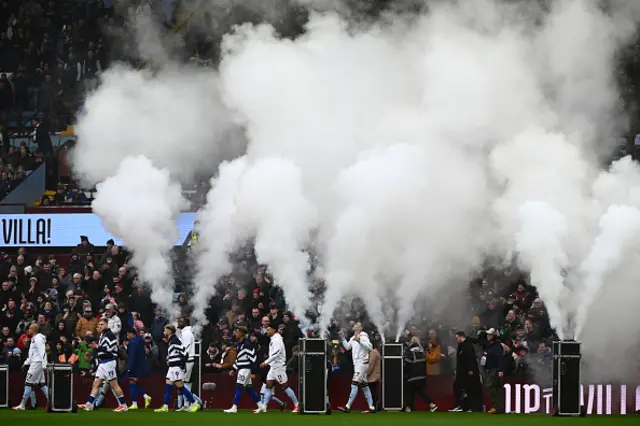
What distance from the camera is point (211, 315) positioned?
1363 inches

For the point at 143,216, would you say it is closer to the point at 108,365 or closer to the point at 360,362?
the point at 108,365

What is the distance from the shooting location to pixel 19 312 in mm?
35719

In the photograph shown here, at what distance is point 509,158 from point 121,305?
373 inches

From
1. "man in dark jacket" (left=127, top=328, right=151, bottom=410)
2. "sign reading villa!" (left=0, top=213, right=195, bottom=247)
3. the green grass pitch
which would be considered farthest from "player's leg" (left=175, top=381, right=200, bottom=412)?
"sign reading villa!" (left=0, top=213, right=195, bottom=247)

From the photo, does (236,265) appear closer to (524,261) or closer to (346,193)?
(346,193)

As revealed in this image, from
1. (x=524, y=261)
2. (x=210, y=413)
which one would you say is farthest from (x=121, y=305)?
(x=524, y=261)

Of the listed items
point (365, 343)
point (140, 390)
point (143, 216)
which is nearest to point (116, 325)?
point (140, 390)

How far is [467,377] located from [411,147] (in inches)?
249

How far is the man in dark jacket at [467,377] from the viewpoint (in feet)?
100

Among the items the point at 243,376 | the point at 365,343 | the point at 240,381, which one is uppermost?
the point at 365,343

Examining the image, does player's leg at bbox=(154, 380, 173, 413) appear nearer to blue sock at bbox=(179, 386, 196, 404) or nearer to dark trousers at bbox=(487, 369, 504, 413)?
blue sock at bbox=(179, 386, 196, 404)

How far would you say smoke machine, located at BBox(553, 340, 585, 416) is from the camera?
27688 millimetres

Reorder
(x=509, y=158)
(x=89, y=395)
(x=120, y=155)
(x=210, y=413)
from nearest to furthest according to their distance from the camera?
(x=210, y=413), (x=89, y=395), (x=509, y=158), (x=120, y=155)

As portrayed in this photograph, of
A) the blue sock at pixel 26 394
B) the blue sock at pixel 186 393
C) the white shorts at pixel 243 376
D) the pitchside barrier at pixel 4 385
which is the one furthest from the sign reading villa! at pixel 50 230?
the white shorts at pixel 243 376
